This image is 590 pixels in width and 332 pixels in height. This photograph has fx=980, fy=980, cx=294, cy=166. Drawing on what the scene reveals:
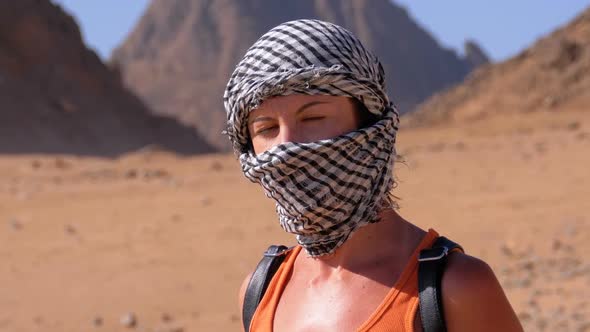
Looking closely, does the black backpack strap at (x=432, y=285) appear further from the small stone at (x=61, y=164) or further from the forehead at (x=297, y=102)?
the small stone at (x=61, y=164)

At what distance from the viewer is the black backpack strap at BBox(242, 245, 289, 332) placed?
7.50 feet

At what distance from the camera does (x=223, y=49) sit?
104 m

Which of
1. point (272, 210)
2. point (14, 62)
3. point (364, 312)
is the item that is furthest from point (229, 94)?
point (14, 62)

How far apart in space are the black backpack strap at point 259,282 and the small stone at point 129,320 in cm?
537

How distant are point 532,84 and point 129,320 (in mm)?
30100

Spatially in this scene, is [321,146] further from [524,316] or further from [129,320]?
[129,320]

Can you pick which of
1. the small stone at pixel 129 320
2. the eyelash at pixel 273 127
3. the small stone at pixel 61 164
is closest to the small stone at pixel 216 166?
the small stone at pixel 61 164

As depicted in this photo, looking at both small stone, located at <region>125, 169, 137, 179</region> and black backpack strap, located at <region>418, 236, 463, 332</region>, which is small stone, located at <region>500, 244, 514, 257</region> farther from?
small stone, located at <region>125, 169, 137, 179</region>

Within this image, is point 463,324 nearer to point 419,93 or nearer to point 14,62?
point 14,62

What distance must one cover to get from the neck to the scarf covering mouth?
0.13 feet

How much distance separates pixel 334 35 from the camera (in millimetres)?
2123

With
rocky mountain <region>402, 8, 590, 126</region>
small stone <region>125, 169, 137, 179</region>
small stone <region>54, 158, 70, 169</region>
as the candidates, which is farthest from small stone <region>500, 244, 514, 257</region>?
rocky mountain <region>402, 8, 590, 126</region>

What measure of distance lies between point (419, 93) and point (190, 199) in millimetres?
101205

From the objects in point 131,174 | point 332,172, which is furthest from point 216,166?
point 332,172
